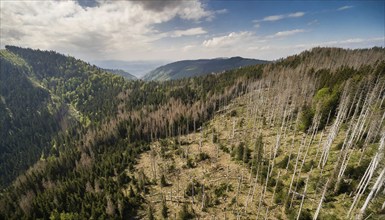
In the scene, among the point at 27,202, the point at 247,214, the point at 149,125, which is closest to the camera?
the point at 247,214

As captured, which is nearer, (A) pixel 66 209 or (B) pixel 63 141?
(A) pixel 66 209

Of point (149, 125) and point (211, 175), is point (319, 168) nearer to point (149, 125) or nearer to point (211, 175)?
point (211, 175)

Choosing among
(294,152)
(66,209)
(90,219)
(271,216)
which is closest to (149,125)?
(66,209)

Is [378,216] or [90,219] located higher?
[378,216]

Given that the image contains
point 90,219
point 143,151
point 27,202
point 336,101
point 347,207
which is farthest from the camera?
point 143,151

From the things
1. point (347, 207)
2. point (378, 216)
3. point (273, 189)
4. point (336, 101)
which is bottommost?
point (273, 189)

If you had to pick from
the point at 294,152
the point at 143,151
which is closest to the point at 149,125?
the point at 143,151

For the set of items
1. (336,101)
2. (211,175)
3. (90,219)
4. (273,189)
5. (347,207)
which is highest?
(336,101)

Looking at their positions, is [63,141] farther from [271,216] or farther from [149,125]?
[271,216]

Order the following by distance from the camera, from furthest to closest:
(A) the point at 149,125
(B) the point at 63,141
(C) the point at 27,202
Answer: (B) the point at 63,141
(A) the point at 149,125
(C) the point at 27,202
